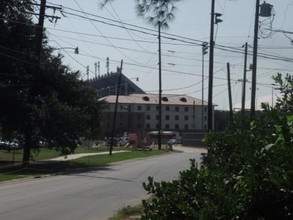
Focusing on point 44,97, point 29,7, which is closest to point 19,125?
point 44,97

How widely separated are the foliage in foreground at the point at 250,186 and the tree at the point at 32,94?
32.8 meters

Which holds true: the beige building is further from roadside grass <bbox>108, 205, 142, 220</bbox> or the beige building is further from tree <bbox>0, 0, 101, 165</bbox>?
roadside grass <bbox>108, 205, 142, 220</bbox>

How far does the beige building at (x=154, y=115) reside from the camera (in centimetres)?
15275

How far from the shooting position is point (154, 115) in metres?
156

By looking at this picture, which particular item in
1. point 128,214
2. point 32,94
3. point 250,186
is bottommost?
point 128,214

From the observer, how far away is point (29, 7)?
4100 cm

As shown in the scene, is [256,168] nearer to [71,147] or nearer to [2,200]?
[2,200]

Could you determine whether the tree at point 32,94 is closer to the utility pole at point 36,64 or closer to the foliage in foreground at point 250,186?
the utility pole at point 36,64

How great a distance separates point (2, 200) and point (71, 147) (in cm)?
2118

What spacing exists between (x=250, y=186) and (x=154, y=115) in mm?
152301

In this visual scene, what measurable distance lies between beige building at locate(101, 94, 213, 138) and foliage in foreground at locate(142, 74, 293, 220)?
478 feet

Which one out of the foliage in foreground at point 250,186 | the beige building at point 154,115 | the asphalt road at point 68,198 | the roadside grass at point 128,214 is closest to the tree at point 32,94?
the asphalt road at point 68,198

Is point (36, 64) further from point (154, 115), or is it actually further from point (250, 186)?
point (154, 115)

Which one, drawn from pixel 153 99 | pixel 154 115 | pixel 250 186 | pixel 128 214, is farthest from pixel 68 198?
pixel 153 99
